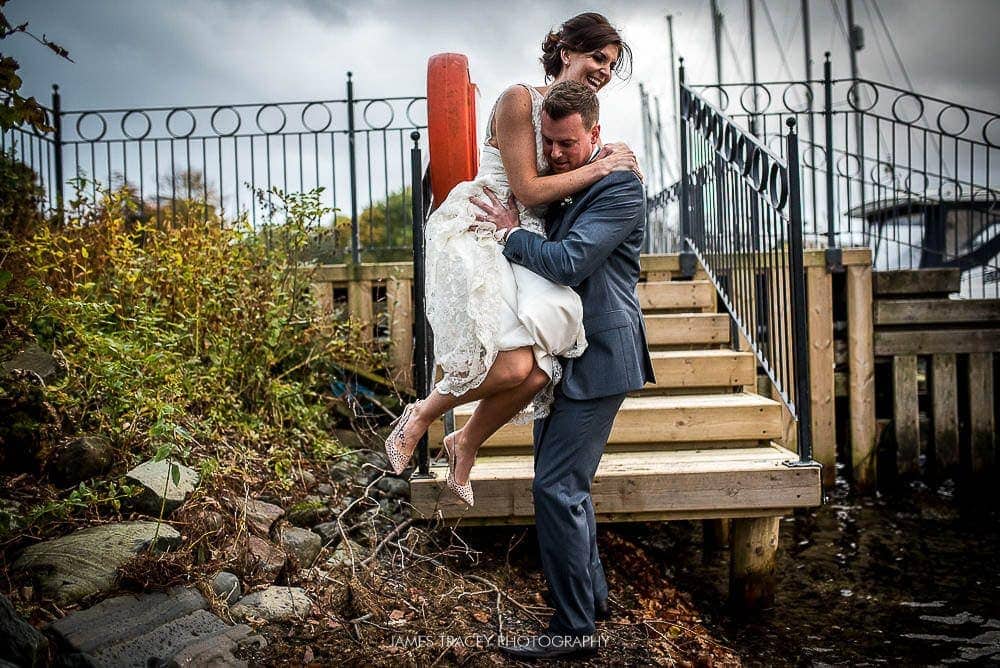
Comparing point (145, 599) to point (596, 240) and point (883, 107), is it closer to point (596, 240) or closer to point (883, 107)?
point (596, 240)

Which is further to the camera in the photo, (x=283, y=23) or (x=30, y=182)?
(x=283, y=23)

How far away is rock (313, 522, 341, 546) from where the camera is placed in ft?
11.7

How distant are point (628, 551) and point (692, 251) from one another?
2674mm

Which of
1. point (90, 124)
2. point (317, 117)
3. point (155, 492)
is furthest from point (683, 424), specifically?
point (90, 124)

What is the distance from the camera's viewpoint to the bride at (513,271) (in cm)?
238

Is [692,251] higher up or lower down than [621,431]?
higher up

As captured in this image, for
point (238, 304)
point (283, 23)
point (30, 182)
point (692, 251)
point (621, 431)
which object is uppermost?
point (283, 23)

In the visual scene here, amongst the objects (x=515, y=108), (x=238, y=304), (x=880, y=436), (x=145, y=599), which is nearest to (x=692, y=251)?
(x=880, y=436)

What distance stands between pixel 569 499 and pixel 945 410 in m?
5.16

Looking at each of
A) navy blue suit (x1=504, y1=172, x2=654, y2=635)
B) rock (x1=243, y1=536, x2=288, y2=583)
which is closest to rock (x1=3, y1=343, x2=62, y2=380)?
rock (x1=243, y1=536, x2=288, y2=583)

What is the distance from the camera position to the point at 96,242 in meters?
4.87

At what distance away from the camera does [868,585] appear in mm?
3984

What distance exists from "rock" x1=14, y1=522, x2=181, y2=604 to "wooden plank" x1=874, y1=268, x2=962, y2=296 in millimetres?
5659

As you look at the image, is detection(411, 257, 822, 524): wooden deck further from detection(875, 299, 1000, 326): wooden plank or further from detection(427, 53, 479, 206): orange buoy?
detection(875, 299, 1000, 326): wooden plank
